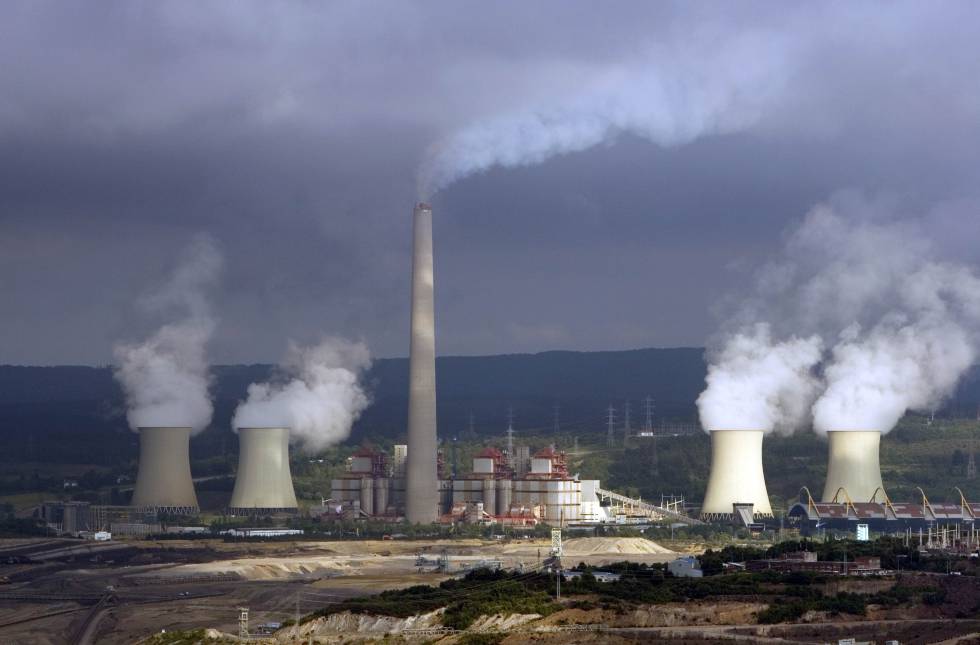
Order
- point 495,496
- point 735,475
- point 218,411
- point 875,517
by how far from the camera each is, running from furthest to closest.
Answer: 1. point 218,411
2. point 495,496
3. point 735,475
4. point 875,517

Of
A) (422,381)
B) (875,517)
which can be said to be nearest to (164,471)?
(422,381)

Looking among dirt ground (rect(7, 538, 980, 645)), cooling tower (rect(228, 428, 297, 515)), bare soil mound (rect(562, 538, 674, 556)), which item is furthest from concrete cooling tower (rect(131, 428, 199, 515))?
bare soil mound (rect(562, 538, 674, 556))

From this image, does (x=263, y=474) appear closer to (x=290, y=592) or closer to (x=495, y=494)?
(x=495, y=494)

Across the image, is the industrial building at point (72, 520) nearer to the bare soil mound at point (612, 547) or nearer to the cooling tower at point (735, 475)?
the bare soil mound at point (612, 547)

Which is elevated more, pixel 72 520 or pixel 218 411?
pixel 218 411

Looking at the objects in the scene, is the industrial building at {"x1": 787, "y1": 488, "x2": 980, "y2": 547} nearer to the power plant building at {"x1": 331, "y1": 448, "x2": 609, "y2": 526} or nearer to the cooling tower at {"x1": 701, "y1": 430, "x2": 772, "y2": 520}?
the cooling tower at {"x1": 701, "y1": 430, "x2": 772, "y2": 520}

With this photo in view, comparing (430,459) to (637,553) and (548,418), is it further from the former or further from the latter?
(548,418)
